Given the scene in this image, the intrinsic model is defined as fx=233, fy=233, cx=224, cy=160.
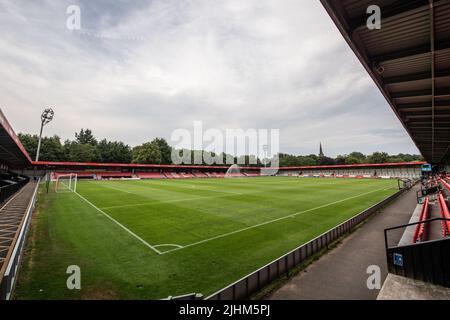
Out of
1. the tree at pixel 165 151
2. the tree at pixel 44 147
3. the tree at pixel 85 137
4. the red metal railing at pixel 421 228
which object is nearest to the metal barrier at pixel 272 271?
the red metal railing at pixel 421 228

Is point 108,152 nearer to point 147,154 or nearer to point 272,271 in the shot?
point 147,154

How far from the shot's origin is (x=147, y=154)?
313 ft

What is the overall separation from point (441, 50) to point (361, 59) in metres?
2.35

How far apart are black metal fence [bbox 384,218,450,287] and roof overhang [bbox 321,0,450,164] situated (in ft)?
17.5

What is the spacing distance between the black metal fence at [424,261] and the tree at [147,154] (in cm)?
9439

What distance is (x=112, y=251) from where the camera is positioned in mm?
10938

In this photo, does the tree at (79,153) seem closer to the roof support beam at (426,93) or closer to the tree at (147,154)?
the tree at (147,154)

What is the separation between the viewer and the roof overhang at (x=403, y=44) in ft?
19.2

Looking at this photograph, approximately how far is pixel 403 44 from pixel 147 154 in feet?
313

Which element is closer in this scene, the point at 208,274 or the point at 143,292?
the point at 143,292

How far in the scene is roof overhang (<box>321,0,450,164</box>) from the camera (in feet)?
19.2

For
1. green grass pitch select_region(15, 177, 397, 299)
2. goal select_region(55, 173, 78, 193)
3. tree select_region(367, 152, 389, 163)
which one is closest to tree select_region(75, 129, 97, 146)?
goal select_region(55, 173, 78, 193)
